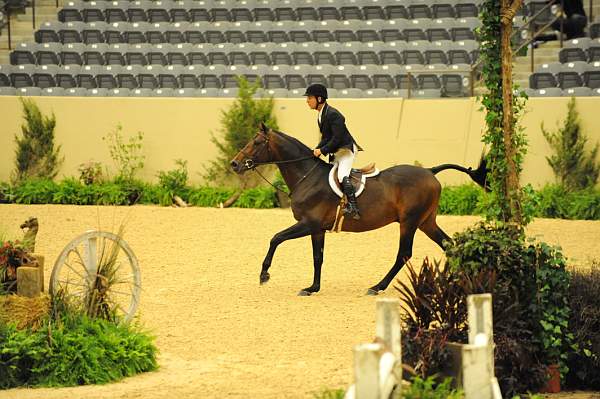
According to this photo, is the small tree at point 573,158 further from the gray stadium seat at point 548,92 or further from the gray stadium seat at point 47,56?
the gray stadium seat at point 47,56

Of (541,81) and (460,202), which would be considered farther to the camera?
(541,81)

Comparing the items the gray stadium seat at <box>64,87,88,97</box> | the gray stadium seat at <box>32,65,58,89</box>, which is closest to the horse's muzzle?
the gray stadium seat at <box>64,87,88,97</box>

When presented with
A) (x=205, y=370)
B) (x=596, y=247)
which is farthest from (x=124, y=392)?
(x=596, y=247)

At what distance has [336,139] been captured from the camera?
12461 millimetres

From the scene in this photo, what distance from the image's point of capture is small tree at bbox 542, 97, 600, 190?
19.5 metres

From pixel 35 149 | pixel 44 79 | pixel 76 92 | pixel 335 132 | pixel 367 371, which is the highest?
pixel 44 79

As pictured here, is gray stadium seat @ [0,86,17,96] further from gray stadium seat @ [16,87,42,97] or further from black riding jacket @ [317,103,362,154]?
black riding jacket @ [317,103,362,154]

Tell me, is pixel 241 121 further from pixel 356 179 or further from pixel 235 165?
pixel 356 179

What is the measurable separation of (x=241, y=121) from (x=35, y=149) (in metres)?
4.97

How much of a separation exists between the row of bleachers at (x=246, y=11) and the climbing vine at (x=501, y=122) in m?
16.0

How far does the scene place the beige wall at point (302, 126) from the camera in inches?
791

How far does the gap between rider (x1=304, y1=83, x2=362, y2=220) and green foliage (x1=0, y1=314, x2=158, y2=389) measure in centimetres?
467

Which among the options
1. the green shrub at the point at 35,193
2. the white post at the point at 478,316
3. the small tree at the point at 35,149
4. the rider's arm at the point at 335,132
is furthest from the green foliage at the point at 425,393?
the small tree at the point at 35,149

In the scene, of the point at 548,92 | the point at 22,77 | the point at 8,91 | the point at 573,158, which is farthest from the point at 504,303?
the point at 22,77
